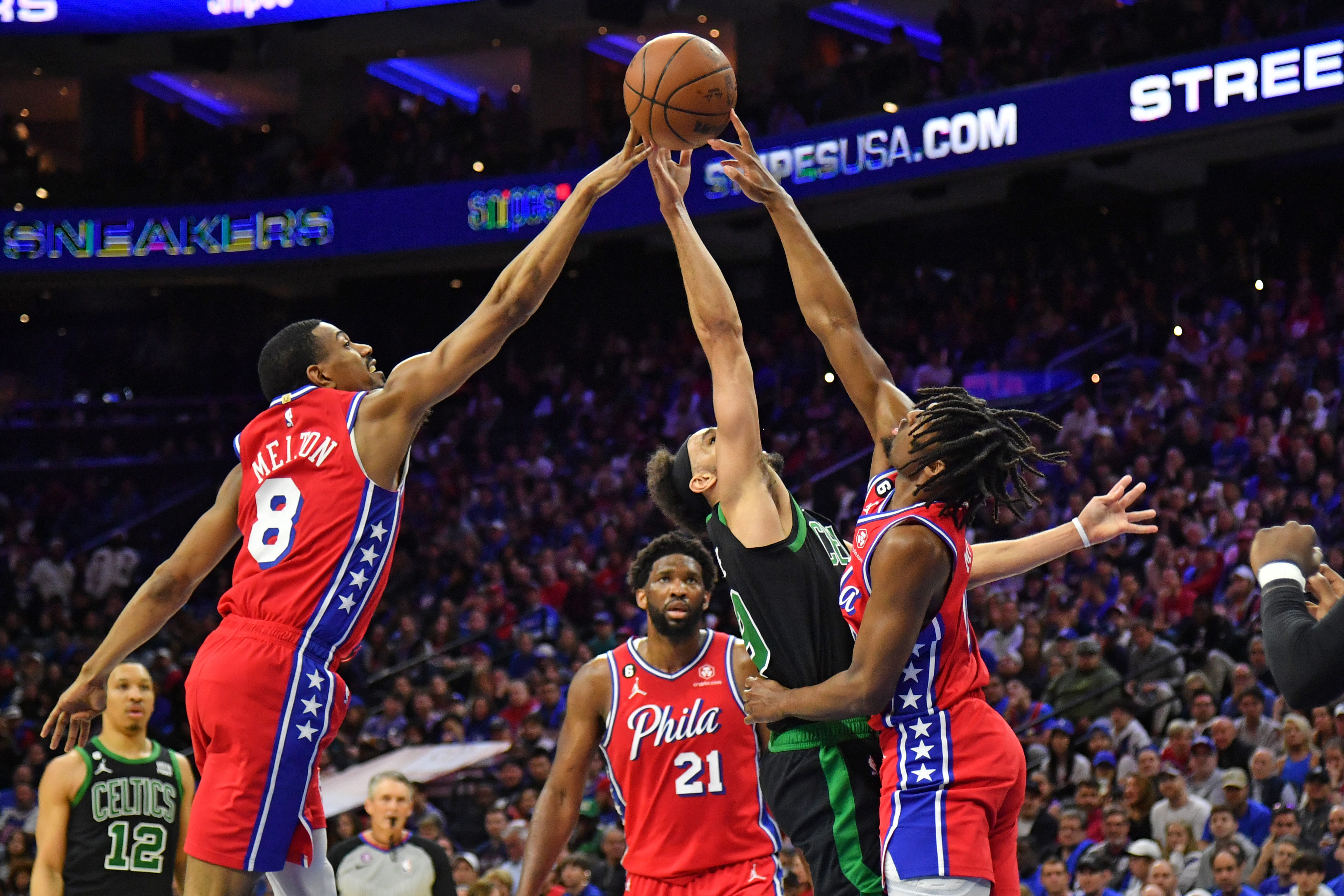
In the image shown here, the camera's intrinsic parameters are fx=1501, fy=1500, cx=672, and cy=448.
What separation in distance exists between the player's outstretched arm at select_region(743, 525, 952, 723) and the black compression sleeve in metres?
0.93

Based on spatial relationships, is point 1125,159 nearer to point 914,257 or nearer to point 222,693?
point 914,257

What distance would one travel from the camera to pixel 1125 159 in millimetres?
15742

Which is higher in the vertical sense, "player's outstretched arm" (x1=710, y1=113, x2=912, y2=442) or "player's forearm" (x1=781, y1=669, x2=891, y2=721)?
"player's outstretched arm" (x1=710, y1=113, x2=912, y2=442)

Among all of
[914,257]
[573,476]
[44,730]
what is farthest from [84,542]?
[44,730]

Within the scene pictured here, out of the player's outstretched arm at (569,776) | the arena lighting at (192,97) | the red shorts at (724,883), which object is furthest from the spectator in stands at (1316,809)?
the arena lighting at (192,97)

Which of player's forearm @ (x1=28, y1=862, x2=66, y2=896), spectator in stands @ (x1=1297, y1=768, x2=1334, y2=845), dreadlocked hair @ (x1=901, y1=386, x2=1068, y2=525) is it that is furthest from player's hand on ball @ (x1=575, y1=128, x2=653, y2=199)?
spectator in stands @ (x1=1297, y1=768, x2=1334, y2=845)

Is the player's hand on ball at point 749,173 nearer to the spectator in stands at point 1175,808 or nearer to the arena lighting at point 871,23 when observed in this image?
the spectator in stands at point 1175,808

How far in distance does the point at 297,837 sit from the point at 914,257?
15895 millimetres

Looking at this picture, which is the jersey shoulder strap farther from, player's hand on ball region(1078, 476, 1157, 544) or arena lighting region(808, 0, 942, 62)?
arena lighting region(808, 0, 942, 62)

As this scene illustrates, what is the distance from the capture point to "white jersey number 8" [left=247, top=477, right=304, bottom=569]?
12.5 ft

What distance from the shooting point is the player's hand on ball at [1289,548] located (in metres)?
2.91

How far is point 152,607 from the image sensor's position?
3984 mm

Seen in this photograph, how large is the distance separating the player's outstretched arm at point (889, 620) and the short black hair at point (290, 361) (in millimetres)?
1620

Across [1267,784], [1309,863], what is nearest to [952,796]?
[1309,863]
